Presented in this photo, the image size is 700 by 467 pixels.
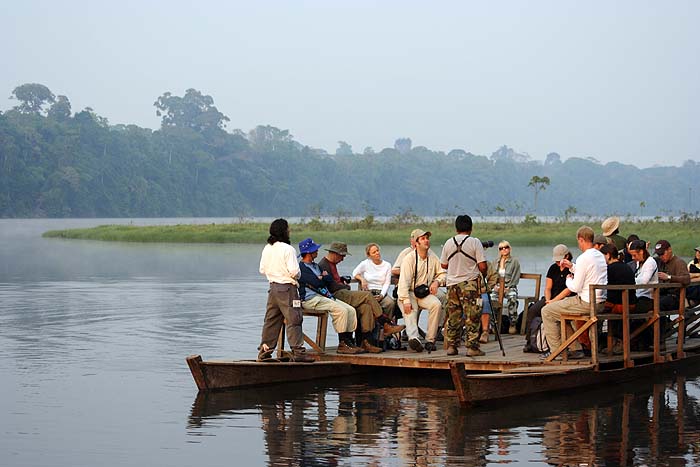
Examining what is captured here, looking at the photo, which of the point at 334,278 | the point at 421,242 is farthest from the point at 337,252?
the point at 421,242

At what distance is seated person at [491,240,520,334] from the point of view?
50.1 ft

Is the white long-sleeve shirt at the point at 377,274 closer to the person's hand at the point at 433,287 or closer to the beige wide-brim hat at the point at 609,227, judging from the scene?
the person's hand at the point at 433,287

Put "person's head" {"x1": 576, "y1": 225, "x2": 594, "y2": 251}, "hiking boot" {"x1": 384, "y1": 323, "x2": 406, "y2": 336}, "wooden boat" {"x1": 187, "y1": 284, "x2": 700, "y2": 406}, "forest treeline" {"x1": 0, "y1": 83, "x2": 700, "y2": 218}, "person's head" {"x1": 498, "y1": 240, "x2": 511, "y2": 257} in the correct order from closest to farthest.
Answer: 1. "wooden boat" {"x1": 187, "y1": 284, "x2": 700, "y2": 406}
2. "person's head" {"x1": 576, "y1": 225, "x2": 594, "y2": 251}
3. "hiking boot" {"x1": 384, "y1": 323, "x2": 406, "y2": 336}
4. "person's head" {"x1": 498, "y1": 240, "x2": 511, "y2": 257}
5. "forest treeline" {"x1": 0, "y1": 83, "x2": 700, "y2": 218}

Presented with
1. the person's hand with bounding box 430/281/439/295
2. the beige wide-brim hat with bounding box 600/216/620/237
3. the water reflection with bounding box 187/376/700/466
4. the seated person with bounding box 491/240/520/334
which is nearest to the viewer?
the water reflection with bounding box 187/376/700/466

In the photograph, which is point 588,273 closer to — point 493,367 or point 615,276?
point 615,276

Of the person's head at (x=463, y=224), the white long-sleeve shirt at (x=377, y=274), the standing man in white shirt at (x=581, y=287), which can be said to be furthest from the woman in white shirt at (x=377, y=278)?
the standing man in white shirt at (x=581, y=287)

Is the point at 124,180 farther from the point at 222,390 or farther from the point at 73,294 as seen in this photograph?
the point at 222,390

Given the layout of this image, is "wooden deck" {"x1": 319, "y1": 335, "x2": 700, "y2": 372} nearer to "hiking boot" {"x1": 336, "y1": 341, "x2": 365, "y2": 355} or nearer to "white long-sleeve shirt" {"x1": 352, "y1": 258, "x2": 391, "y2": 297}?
"hiking boot" {"x1": 336, "y1": 341, "x2": 365, "y2": 355}

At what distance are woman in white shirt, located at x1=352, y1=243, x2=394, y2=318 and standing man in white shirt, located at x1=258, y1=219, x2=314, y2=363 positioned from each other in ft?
5.17

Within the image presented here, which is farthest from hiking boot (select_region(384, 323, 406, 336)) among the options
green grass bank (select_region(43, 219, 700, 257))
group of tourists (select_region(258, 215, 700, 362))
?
green grass bank (select_region(43, 219, 700, 257))

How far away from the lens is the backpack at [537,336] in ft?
43.6

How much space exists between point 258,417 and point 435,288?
3295 millimetres

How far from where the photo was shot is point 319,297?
13492 mm

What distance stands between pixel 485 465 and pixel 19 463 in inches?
155
